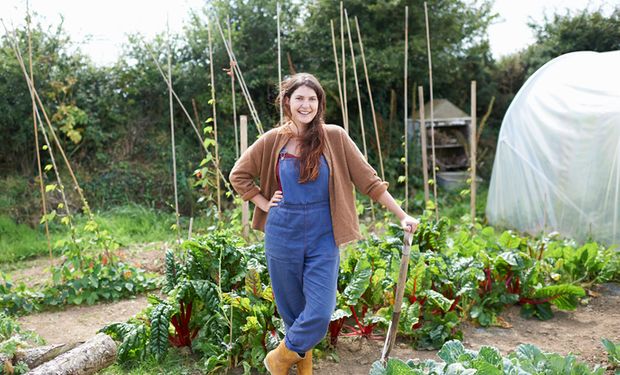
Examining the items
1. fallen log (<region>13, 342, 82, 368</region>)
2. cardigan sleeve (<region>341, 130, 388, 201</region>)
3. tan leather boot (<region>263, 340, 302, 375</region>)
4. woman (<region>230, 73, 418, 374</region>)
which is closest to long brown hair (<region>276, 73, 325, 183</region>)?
woman (<region>230, 73, 418, 374</region>)

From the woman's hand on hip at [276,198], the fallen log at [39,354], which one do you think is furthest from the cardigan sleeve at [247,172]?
the fallen log at [39,354]

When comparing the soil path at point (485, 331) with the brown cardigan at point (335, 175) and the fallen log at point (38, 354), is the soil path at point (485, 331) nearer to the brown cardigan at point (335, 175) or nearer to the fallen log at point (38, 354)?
the fallen log at point (38, 354)

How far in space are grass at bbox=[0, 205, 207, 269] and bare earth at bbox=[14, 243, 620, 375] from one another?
78.0 inches

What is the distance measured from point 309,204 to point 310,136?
11.7 inches

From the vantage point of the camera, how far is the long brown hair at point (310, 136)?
246 cm

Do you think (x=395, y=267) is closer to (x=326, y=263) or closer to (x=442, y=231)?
(x=442, y=231)

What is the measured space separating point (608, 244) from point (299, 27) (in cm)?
584

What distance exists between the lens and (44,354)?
3072mm

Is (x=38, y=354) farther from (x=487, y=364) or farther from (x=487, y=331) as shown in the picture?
(x=487, y=331)

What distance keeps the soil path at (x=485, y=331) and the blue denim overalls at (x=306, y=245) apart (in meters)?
0.71

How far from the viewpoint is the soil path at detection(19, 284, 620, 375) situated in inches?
130

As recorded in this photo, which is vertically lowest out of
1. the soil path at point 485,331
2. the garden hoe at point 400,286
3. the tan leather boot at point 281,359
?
the soil path at point 485,331

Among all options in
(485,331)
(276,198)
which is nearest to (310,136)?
(276,198)

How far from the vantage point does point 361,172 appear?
102 inches
